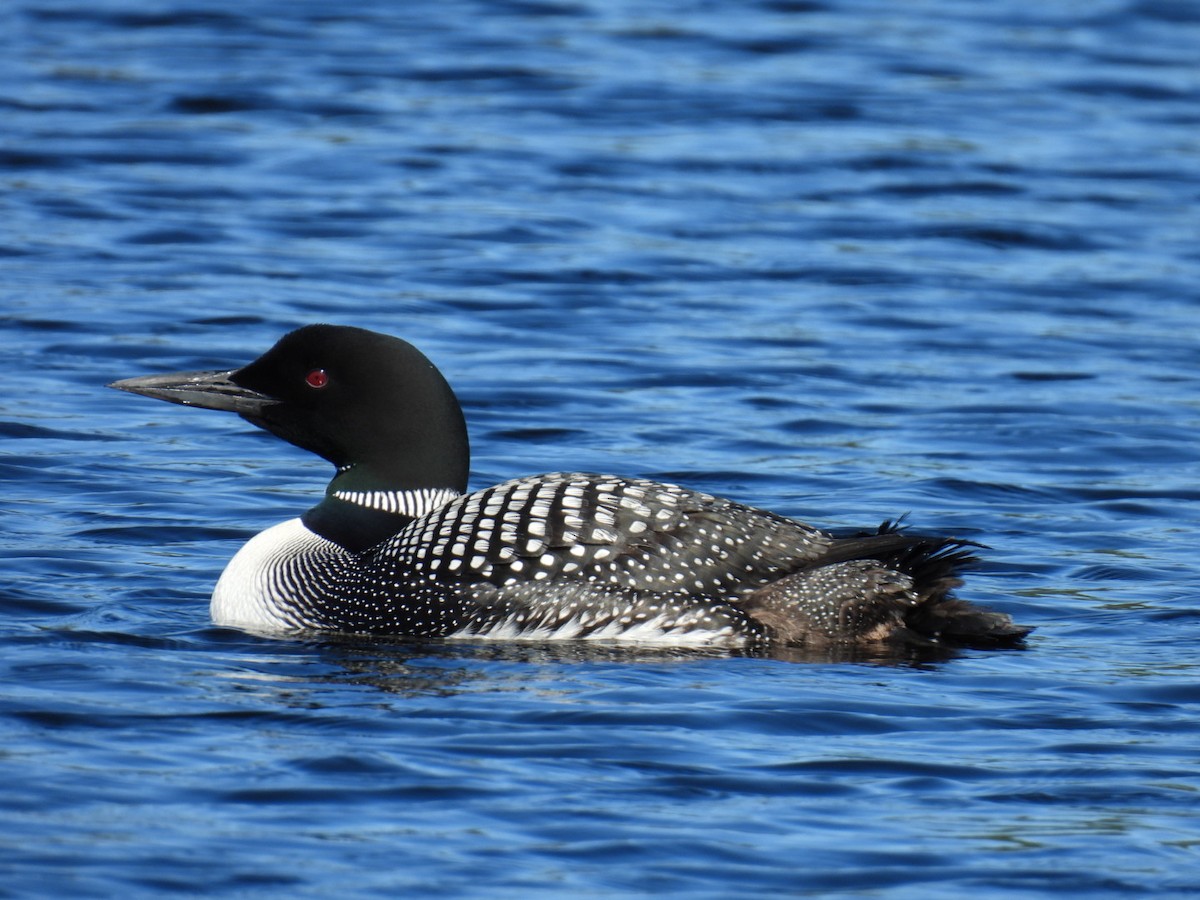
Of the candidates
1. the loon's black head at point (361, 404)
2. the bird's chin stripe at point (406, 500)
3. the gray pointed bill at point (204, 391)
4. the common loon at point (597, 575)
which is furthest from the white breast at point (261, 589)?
the gray pointed bill at point (204, 391)

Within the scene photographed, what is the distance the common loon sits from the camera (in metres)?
5.81

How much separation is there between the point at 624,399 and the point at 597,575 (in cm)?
320

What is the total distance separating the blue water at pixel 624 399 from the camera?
15.1 feet

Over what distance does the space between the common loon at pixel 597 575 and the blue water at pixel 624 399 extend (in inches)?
4.3

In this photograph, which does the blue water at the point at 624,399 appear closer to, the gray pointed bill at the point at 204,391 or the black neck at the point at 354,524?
the black neck at the point at 354,524

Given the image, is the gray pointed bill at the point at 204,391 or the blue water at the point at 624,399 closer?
the blue water at the point at 624,399

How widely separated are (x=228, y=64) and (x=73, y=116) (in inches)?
56.8

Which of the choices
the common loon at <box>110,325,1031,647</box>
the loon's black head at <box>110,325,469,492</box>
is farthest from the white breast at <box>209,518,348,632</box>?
the loon's black head at <box>110,325,469,492</box>

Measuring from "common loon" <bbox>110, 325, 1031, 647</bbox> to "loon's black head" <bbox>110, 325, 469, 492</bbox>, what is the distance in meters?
0.01

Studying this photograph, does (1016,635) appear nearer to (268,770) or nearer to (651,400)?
(268,770)

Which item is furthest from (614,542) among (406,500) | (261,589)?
(261,589)

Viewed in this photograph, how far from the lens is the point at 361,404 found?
6219 mm

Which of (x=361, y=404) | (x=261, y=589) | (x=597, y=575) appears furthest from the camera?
(x=361, y=404)

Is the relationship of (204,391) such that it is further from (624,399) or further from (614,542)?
(624,399)
